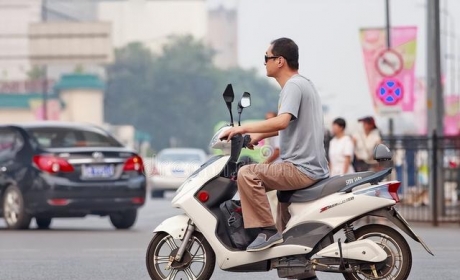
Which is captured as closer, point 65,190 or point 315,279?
point 315,279

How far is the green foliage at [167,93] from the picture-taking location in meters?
137

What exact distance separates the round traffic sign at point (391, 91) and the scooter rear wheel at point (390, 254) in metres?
19.0

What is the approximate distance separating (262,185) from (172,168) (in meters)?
32.4

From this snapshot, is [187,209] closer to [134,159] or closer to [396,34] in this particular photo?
[134,159]

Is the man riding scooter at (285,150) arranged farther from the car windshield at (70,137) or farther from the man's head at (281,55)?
the car windshield at (70,137)

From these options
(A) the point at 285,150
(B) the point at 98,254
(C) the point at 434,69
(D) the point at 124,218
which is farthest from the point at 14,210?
(A) the point at 285,150

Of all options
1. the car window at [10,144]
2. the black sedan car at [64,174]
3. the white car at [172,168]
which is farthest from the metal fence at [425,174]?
the white car at [172,168]

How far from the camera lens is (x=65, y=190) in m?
20.9

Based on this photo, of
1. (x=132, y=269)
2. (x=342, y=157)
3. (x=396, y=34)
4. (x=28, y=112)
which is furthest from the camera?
(x=28, y=112)

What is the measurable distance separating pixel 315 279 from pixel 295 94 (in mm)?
1285

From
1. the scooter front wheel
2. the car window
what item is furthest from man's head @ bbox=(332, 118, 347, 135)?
the scooter front wheel

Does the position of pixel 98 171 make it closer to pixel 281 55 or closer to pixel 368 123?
pixel 368 123

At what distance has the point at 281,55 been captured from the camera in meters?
10.7

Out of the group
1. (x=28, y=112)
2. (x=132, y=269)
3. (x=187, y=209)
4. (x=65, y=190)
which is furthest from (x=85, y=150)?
(x=28, y=112)
